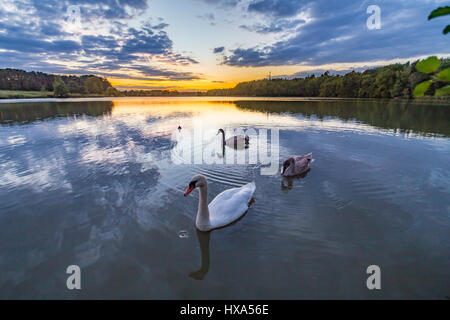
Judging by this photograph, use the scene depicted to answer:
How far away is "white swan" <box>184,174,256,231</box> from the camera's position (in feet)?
17.4

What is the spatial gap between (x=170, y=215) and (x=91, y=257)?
6.74 ft

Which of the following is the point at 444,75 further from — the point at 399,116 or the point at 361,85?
the point at 361,85

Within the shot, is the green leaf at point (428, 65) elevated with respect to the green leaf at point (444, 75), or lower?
elevated

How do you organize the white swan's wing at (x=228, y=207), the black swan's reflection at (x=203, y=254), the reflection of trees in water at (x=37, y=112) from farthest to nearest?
the reflection of trees in water at (x=37, y=112)
the white swan's wing at (x=228, y=207)
the black swan's reflection at (x=203, y=254)

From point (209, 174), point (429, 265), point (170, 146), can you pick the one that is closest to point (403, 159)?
point (429, 265)

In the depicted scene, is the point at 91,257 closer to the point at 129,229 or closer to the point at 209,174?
the point at 129,229

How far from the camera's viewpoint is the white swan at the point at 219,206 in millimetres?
5293

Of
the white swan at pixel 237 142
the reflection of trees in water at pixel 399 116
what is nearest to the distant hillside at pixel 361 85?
the reflection of trees in water at pixel 399 116

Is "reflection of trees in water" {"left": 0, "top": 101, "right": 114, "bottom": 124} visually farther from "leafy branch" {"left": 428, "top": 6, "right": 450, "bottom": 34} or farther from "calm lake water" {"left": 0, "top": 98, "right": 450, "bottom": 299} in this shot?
"leafy branch" {"left": 428, "top": 6, "right": 450, "bottom": 34}

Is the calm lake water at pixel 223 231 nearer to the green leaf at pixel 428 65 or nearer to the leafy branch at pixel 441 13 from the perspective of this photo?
the green leaf at pixel 428 65

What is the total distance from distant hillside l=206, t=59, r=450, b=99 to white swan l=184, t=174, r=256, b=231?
55.5 metres

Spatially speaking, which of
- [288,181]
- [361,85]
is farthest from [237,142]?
[361,85]

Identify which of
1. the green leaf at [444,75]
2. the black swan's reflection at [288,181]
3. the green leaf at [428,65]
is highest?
the green leaf at [428,65]

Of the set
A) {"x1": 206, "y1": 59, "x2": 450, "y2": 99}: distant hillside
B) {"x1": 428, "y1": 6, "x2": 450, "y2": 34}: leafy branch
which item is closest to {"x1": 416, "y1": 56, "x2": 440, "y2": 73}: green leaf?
{"x1": 428, "y1": 6, "x2": 450, "y2": 34}: leafy branch
